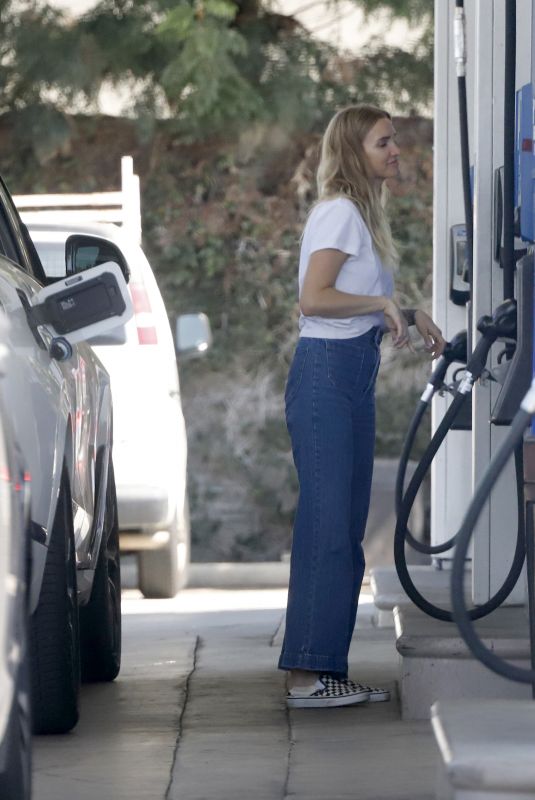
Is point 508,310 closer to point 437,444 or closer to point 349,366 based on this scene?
point 349,366

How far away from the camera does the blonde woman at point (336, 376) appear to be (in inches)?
207

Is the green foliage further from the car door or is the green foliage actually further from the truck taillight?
the car door

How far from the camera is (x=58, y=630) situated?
183 inches

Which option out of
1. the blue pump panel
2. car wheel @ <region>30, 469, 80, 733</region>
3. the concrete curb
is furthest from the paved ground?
the concrete curb

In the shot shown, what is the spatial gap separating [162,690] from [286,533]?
30.6ft

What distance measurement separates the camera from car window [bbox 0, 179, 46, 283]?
5.45 m

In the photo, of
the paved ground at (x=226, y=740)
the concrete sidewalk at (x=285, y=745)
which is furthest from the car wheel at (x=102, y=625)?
the concrete sidewalk at (x=285, y=745)

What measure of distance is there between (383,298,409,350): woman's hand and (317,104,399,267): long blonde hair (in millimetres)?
257

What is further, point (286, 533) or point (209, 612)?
point (286, 533)

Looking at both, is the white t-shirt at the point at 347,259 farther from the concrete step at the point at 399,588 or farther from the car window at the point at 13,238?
the concrete step at the point at 399,588

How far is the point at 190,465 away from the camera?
15336mm

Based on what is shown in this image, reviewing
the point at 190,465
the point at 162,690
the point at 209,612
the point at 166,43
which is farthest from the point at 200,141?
the point at 162,690

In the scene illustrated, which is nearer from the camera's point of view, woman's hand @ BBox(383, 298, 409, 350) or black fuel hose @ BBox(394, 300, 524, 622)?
black fuel hose @ BBox(394, 300, 524, 622)

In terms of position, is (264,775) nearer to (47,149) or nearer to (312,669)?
(312,669)
